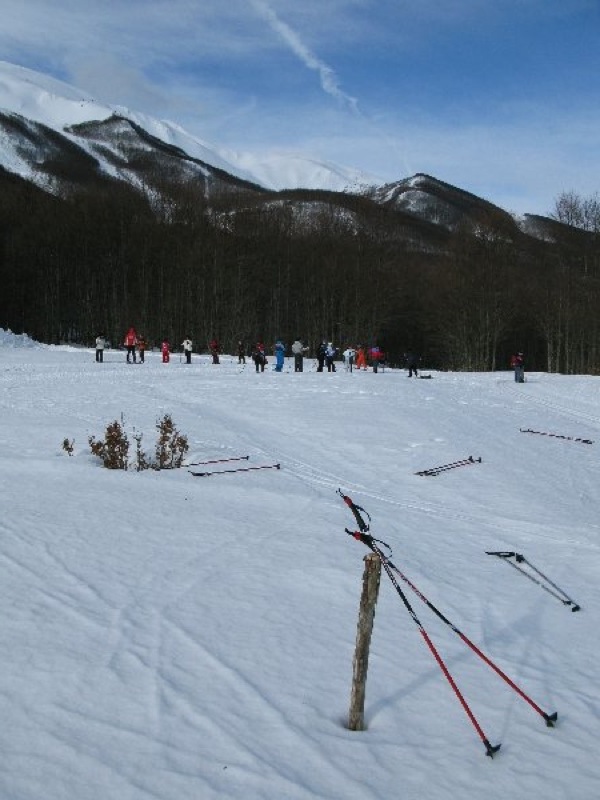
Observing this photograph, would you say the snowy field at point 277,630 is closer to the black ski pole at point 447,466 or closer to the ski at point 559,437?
the black ski pole at point 447,466

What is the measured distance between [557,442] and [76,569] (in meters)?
13.6

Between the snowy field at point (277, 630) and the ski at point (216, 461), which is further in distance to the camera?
the ski at point (216, 461)

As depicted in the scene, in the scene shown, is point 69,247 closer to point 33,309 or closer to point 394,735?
point 33,309

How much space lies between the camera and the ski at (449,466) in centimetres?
1320

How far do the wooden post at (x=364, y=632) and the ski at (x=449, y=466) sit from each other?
9042mm

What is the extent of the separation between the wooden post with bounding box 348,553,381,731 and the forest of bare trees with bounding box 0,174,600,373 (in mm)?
41468

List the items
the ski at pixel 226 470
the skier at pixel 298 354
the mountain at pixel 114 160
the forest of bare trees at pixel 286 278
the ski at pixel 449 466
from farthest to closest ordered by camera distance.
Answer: the mountain at pixel 114 160 < the forest of bare trees at pixel 286 278 < the skier at pixel 298 354 < the ski at pixel 449 466 < the ski at pixel 226 470

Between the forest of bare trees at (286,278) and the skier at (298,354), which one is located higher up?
the forest of bare trees at (286,278)

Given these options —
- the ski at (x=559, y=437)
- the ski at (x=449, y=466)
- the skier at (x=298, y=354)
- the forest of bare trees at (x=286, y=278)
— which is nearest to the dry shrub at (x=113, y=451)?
the ski at (x=449, y=466)

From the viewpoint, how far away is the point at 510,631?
6.30 meters

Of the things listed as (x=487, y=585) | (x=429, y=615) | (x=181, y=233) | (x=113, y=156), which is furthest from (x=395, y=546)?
(x=113, y=156)

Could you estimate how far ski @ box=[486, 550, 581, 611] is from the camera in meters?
7.22

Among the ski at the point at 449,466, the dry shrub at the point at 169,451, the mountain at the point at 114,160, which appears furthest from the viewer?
the mountain at the point at 114,160

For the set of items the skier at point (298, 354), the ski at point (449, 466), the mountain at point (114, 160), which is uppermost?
the mountain at point (114, 160)
